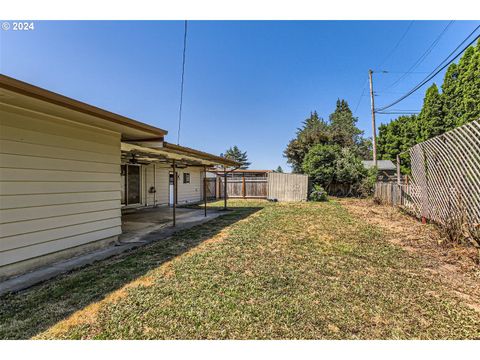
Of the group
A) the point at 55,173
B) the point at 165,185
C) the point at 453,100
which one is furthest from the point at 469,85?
the point at 55,173

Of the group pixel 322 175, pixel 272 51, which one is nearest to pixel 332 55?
pixel 272 51

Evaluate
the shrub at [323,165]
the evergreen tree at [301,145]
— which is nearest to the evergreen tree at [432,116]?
the evergreen tree at [301,145]

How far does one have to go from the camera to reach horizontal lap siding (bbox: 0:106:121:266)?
3.12 metres

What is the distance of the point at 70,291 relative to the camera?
2.73 metres

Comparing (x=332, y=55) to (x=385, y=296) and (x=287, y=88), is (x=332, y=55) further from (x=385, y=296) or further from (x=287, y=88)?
(x=385, y=296)

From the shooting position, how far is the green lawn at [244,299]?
2021 millimetres

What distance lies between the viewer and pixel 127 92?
32.5ft

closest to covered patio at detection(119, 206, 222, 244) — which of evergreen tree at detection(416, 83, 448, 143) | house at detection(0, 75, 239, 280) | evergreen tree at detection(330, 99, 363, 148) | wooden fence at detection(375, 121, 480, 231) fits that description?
house at detection(0, 75, 239, 280)

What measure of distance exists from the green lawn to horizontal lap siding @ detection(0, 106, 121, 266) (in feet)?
2.87

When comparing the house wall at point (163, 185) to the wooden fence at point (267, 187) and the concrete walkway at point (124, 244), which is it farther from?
the concrete walkway at point (124, 244)

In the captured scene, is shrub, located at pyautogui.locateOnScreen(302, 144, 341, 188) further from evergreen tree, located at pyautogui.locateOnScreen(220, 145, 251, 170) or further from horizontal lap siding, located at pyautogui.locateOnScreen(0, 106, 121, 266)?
evergreen tree, located at pyautogui.locateOnScreen(220, 145, 251, 170)

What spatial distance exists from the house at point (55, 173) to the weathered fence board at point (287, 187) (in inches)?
384

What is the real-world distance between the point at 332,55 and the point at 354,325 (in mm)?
13992
